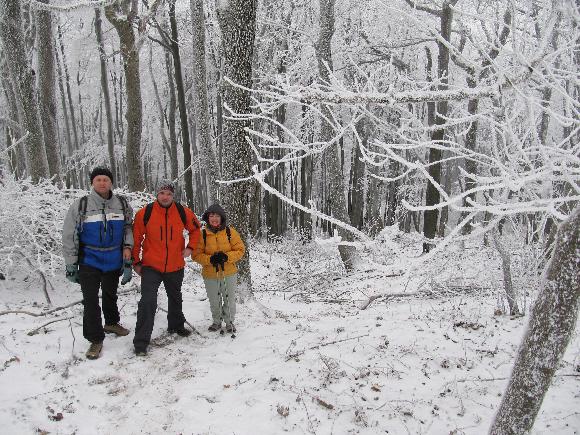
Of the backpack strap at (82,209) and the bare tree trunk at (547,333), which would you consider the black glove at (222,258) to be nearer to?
Result: the backpack strap at (82,209)

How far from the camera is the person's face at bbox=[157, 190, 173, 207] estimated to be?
457cm

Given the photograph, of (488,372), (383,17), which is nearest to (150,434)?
(488,372)

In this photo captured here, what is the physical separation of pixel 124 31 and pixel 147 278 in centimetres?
477

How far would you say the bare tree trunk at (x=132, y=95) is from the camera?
712cm

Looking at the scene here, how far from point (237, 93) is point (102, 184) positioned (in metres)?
2.13

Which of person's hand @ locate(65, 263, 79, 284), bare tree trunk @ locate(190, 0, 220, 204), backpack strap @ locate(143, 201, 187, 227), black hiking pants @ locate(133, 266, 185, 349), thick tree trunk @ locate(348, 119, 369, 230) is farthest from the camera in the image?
thick tree trunk @ locate(348, 119, 369, 230)

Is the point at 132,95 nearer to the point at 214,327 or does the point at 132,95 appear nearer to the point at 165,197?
the point at 165,197

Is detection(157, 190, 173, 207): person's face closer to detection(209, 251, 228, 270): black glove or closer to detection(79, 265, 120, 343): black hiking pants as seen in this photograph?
detection(209, 251, 228, 270): black glove

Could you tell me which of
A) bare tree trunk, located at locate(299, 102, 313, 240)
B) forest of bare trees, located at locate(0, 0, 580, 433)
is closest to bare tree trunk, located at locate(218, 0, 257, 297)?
forest of bare trees, located at locate(0, 0, 580, 433)

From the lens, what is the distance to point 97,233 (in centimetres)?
438

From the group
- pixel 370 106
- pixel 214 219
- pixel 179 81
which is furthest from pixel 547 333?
pixel 179 81

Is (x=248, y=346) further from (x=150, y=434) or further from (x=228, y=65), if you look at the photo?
(x=228, y=65)

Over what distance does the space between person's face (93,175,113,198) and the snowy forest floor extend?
163 centimetres

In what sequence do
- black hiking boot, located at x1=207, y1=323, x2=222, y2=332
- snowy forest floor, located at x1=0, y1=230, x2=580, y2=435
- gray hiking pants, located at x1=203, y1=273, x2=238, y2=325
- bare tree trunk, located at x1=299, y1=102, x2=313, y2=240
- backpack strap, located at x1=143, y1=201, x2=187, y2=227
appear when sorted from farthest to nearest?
bare tree trunk, located at x1=299, y1=102, x2=313, y2=240
black hiking boot, located at x1=207, y1=323, x2=222, y2=332
gray hiking pants, located at x1=203, y1=273, x2=238, y2=325
backpack strap, located at x1=143, y1=201, x2=187, y2=227
snowy forest floor, located at x1=0, y1=230, x2=580, y2=435
